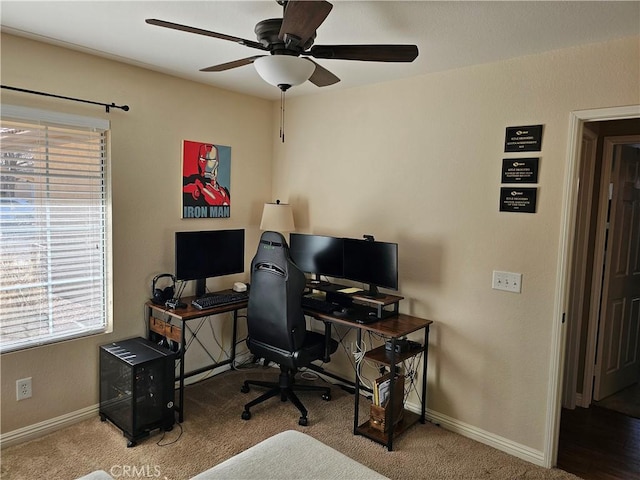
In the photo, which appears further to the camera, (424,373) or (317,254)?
(317,254)

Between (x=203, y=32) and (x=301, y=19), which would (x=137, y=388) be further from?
(x=301, y=19)

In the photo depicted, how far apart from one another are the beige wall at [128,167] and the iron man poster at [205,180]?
52mm

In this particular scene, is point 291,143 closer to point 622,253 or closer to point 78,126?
point 78,126

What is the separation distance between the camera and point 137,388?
2.67m

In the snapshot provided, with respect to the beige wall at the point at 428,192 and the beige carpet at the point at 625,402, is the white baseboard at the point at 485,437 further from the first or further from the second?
the beige carpet at the point at 625,402

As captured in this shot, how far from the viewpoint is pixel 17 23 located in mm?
2326

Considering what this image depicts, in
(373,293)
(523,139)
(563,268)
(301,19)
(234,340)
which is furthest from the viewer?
(234,340)

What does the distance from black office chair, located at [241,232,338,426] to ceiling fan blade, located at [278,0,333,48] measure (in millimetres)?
1419

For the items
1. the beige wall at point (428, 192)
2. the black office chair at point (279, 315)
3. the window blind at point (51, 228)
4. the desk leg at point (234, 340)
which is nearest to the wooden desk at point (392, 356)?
the beige wall at point (428, 192)

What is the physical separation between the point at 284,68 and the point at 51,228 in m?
1.90

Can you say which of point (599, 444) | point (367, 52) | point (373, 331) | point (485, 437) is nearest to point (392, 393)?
point (373, 331)

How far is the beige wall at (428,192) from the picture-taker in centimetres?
254

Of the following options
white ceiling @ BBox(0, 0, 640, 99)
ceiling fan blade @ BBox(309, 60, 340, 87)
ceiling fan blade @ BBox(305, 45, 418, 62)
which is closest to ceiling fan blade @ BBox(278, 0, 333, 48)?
ceiling fan blade @ BBox(305, 45, 418, 62)

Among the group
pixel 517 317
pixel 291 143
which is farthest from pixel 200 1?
pixel 517 317
